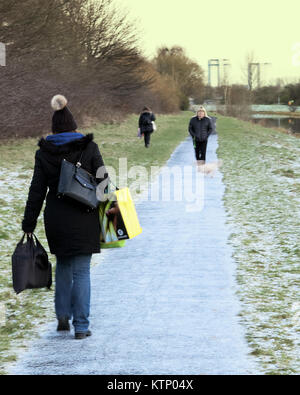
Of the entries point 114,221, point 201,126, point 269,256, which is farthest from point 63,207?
point 201,126

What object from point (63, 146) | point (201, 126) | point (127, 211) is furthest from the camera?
point (201, 126)

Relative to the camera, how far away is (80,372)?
4.40m

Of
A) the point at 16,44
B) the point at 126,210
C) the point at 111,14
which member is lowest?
the point at 126,210

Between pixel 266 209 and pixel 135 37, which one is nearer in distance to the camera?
pixel 266 209

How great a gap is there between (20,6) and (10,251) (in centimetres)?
1527

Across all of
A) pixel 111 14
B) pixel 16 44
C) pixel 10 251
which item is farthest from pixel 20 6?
pixel 111 14

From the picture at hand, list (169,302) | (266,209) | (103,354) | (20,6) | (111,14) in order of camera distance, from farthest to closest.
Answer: (111,14), (20,6), (266,209), (169,302), (103,354)

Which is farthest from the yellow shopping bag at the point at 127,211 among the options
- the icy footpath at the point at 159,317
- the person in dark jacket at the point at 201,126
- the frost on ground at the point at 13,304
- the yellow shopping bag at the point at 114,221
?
the person in dark jacket at the point at 201,126

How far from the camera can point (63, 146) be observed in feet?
16.7

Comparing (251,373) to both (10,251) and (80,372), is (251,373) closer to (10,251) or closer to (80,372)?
(80,372)

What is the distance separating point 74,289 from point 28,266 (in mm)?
394

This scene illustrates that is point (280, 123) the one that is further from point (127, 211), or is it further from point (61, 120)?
point (61, 120)

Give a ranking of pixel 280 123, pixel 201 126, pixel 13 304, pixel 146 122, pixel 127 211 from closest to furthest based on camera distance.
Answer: pixel 127 211 → pixel 13 304 → pixel 201 126 → pixel 146 122 → pixel 280 123

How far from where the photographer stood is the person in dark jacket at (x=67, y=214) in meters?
5.11
